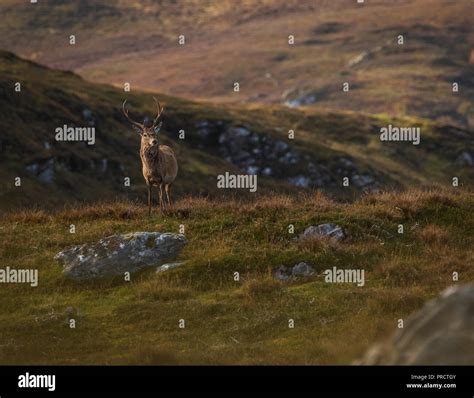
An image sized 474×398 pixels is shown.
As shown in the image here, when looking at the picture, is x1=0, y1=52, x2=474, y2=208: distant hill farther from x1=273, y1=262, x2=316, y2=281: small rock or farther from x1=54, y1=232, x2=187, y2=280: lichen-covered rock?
x1=273, y1=262, x2=316, y2=281: small rock

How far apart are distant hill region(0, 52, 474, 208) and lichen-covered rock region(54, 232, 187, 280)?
34.3 metres

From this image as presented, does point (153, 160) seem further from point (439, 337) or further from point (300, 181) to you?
point (300, 181)

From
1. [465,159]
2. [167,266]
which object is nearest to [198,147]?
[465,159]

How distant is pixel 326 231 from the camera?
2589 cm

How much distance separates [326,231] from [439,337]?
15781 millimetres

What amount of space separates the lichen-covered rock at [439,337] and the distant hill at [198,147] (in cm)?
5015

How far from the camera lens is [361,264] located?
24.0 metres

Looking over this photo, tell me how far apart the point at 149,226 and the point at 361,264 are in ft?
22.3

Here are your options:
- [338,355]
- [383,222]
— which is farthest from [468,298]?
[383,222]

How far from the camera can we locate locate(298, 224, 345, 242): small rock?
2555 cm

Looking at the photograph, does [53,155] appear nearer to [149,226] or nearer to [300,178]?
[300,178]

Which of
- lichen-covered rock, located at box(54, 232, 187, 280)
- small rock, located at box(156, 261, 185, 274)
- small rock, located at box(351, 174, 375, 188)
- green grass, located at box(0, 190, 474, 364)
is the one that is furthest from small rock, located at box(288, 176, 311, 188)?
small rock, located at box(156, 261, 185, 274)

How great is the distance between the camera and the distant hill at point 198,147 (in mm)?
72625

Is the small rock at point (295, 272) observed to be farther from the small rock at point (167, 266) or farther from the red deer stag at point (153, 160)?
the red deer stag at point (153, 160)
